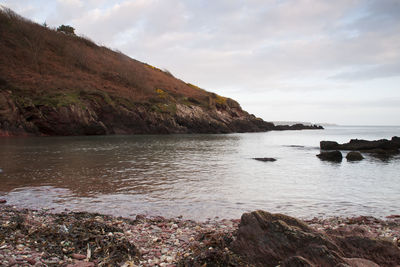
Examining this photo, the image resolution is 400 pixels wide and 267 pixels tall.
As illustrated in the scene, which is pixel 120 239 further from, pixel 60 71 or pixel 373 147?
pixel 60 71

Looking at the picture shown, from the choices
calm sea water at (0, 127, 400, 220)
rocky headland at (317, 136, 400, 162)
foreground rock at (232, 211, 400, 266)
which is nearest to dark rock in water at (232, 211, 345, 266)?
foreground rock at (232, 211, 400, 266)

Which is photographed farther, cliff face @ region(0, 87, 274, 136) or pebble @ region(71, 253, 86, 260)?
cliff face @ region(0, 87, 274, 136)

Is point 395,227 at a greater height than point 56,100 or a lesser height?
lesser

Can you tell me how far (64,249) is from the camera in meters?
5.54

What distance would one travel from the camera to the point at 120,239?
6.15m

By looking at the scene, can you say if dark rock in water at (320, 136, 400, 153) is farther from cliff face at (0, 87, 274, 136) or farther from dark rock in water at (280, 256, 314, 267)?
cliff face at (0, 87, 274, 136)

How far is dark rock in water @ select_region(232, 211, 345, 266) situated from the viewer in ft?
15.1

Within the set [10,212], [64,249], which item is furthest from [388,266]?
[10,212]

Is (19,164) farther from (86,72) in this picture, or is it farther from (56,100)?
(86,72)

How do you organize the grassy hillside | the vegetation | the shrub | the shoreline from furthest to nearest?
the shrub, the grassy hillside, the vegetation, the shoreline

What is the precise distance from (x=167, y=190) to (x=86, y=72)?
224 ft

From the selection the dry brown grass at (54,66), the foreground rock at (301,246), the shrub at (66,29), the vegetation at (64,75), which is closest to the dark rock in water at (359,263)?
the foreground rock at (301,246)

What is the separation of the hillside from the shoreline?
144 feet

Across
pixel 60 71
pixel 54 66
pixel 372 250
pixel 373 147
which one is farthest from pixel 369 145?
pixel 54 66
